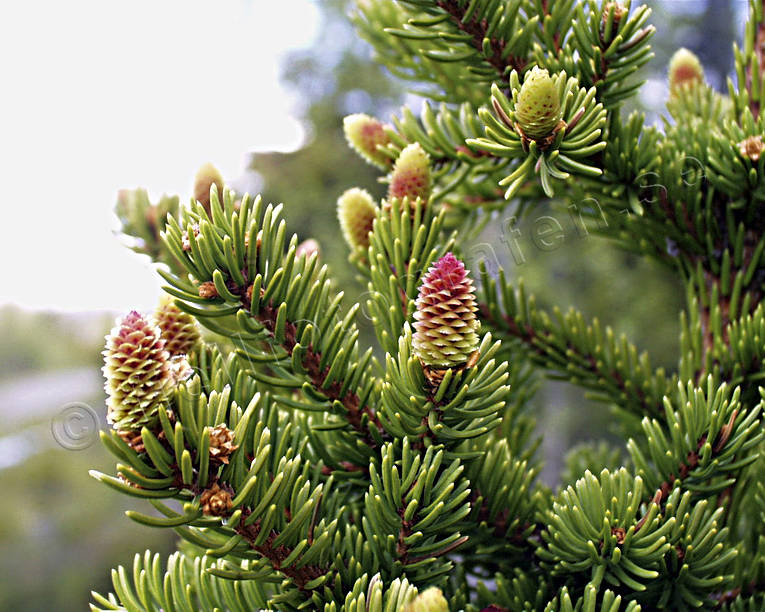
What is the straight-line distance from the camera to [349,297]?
371 cm

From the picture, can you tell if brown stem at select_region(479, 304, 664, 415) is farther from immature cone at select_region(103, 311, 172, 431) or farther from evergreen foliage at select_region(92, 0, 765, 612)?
immature cone at select_region(103, 311, 172, 431)

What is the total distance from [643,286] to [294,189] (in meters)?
3.14

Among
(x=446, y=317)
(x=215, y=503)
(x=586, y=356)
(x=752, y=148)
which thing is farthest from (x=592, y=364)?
(x=215, y=503)

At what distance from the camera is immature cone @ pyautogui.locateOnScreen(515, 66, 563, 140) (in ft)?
1.42

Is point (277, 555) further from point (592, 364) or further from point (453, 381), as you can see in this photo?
point (592, 364)

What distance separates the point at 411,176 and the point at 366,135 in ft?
0.42

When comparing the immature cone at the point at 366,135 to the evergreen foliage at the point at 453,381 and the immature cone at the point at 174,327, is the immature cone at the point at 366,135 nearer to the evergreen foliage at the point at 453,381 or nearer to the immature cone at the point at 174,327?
the evergreen foliage at the point at 453,381

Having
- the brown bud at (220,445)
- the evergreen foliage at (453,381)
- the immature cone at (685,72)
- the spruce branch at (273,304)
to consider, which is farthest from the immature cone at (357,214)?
the immature cone at (685,72)

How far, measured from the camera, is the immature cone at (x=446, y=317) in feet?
1.30

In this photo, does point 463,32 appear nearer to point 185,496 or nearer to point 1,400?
point 185,496

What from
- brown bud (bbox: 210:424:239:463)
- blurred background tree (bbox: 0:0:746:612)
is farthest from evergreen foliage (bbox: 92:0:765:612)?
blurred background tree (bbox: 0:0:746:612)

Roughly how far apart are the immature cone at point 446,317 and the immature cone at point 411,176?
157 mm

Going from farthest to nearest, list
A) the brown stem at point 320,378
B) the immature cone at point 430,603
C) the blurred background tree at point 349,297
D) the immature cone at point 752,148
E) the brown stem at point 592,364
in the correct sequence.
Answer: the blurred background tree at point 349,297, the brown stem at point 592,364, the immature cone at point 752,148, the brown stem at point 320,378, the immature cone at point 430,603

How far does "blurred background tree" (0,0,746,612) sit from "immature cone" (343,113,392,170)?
17 centimetres
